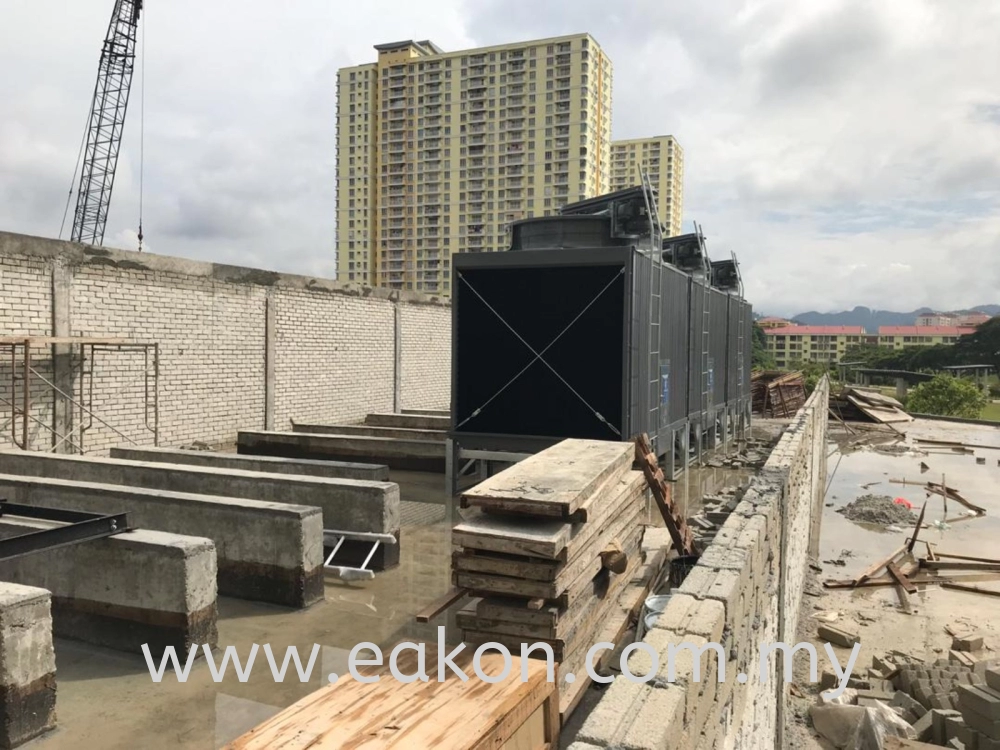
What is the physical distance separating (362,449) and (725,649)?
34.6ft

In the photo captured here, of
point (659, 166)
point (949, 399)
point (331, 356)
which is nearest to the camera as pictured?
point (331, 356)

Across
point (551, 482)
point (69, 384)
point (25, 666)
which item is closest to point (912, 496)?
point (551, 482)

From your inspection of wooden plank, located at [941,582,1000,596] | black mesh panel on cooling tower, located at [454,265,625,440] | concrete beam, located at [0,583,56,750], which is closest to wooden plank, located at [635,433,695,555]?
black mesh panel on cooling tower, located at [454,265,625,440]

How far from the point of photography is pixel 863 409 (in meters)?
37.8

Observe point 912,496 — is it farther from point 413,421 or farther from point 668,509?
point 668,509

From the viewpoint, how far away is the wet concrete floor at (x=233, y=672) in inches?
189

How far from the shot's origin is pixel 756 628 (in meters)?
5.86

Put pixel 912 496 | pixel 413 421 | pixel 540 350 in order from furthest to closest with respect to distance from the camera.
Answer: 1. pixel 912 496
2. pixel 413 421
3. pixel 540 350

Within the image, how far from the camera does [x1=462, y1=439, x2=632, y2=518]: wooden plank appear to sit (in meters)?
5.20

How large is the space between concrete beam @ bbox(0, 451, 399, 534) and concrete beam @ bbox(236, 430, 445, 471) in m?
5.00

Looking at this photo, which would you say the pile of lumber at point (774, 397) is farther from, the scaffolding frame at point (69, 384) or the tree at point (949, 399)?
the scaffolding frame at point (69, 384)

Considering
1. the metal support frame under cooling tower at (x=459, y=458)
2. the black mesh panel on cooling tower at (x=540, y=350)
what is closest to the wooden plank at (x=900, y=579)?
the black mesh panel on cooling tower at (x=540, y=350)

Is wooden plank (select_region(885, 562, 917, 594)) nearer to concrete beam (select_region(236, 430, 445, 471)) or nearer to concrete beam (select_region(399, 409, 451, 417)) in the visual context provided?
concrete beam (select_region(236, 430, 445, 471))

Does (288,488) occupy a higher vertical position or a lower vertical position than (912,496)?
higher
